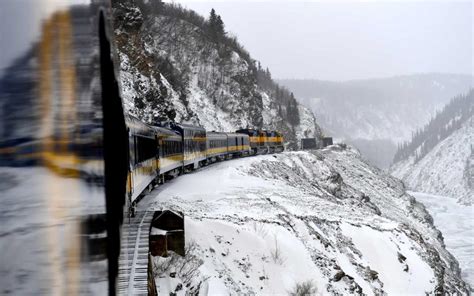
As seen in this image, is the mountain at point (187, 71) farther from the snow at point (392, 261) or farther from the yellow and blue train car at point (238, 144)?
the snow at point (392, 261)

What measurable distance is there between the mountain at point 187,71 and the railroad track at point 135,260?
2706 centimetres

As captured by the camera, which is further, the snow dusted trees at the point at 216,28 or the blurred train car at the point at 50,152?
the snow dusted trees at the point at 216,28

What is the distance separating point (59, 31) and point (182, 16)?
92.2m

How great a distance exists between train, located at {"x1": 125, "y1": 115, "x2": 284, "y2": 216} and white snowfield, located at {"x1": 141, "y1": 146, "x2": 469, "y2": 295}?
40.9 inches

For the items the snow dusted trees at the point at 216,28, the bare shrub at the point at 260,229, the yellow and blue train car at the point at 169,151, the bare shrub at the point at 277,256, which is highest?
the snow dusted trees at the point at 216,28

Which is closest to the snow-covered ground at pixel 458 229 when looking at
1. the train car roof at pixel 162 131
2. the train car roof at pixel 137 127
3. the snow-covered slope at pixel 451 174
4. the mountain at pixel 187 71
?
the snow-covered slope at pixel 451 174

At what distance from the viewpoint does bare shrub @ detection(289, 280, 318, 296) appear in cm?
1276

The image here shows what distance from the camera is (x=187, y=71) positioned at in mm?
73375

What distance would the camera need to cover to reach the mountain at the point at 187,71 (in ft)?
128

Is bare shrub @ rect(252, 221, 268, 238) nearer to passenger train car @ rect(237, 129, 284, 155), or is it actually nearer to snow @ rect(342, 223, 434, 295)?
snow @ rect(342, 223, 434, 295)

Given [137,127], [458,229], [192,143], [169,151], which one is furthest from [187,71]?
[458,229]

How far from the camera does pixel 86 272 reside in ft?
4.08

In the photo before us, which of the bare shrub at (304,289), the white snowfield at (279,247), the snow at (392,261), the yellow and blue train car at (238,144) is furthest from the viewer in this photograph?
the yellow and blue train car at (238,144)

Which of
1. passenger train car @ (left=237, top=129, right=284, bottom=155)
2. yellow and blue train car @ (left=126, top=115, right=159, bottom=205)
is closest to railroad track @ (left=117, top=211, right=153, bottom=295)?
yellow and blue train car @ (left=126, top=115, right=159, bottom=205)
